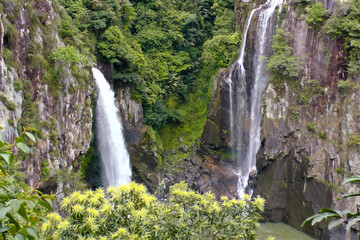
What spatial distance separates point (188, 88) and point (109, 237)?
18.6 m

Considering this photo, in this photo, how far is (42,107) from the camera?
1034 centimetres

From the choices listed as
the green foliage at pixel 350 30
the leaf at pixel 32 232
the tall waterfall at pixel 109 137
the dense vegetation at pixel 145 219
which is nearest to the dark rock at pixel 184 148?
the tall waterfall at pixel 109 137

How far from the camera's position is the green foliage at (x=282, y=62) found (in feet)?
49.0

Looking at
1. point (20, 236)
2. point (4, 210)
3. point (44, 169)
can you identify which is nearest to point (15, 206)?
point (4, 210)

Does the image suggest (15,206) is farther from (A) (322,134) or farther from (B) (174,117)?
(B) (174,117)

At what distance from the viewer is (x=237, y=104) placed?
17625 millimetres

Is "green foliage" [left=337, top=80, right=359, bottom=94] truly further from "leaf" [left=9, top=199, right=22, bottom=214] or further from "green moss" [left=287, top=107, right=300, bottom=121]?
"leaf" [left=9, top=199, right=22, bottom=214]

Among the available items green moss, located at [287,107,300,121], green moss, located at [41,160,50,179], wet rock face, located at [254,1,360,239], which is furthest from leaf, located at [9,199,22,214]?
green moss, located at [287,107,300,121]

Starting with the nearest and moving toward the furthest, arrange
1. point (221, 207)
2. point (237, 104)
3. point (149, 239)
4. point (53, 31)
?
point (149, 239) < point (221, 207) < point (53, 31) < point (237, 104)

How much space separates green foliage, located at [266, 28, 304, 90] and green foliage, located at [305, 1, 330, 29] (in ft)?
3.98

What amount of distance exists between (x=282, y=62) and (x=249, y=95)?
9.08 feet

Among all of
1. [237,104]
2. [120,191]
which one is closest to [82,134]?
[237,104]

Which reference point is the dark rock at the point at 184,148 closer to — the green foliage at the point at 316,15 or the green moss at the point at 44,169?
the green foliage at the point at 316,15

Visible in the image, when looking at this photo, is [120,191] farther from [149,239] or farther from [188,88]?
[188,88]
